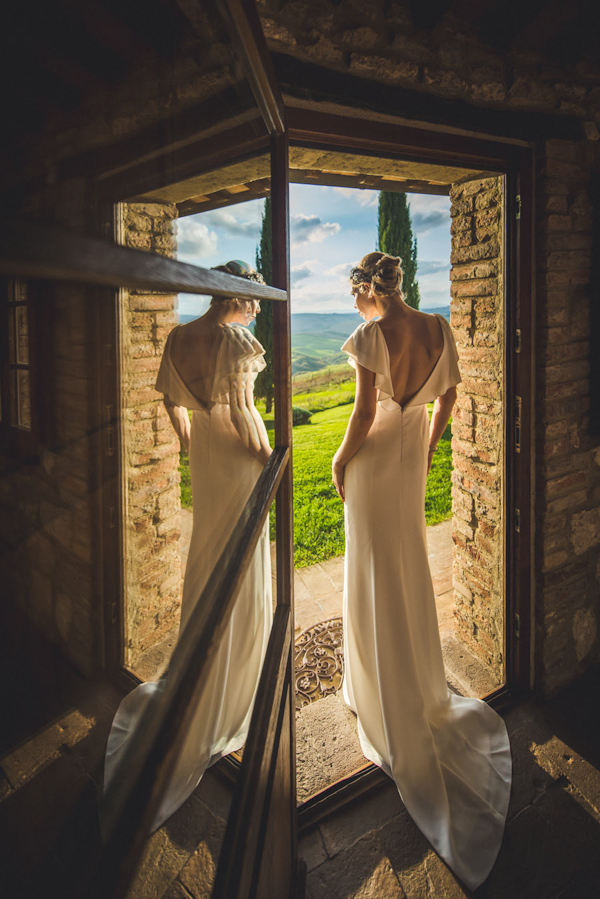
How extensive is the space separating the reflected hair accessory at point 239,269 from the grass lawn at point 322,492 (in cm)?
345

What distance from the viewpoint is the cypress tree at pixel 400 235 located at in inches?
295

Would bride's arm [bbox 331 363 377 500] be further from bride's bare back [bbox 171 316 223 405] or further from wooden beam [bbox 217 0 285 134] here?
bride's bare back [bbox 171 316 223 405]

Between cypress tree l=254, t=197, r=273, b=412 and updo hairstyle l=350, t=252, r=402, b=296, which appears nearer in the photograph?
cypress tree l=254, t=197, r=273, b=412

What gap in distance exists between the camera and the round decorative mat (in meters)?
2.40

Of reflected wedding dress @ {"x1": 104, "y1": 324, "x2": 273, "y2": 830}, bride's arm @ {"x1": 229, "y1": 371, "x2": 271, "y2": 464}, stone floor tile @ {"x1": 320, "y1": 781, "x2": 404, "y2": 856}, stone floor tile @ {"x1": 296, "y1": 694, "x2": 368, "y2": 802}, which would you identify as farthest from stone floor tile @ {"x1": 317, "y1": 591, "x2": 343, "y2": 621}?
bride's arm @ {"x1": 229, "y1": 371, "x2": 271, "y2": 464}

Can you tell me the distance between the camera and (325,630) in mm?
2924

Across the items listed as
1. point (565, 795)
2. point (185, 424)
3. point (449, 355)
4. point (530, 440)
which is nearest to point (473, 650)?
point (565, 795)

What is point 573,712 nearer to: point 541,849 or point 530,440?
point 541,849

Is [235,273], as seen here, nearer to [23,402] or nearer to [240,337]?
[240,337]

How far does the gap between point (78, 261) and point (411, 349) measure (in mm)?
1786

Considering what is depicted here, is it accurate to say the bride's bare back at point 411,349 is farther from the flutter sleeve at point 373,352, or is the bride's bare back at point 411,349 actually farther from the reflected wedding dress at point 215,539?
the reflected wedding dress at point 215,539

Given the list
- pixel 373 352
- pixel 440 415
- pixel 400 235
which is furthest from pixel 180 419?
pixel 400 235

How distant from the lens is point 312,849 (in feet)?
5.53

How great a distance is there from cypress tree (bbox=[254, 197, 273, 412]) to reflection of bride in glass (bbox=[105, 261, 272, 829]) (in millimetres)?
103
